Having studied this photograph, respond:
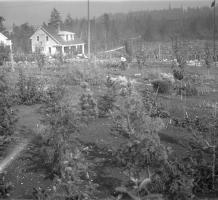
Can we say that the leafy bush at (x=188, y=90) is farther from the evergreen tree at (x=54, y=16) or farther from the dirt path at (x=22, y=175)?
the evergreen tree at (x=54, y=16)

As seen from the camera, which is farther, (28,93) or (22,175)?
(28,93)

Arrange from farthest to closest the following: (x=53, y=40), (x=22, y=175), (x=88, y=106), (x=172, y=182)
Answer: (x=53, y=40) < (x=88, y=106) < (x=22, y=175) < (x=172, y=182)

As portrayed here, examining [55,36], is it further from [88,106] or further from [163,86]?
[88,106]

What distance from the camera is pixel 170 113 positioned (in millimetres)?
13180

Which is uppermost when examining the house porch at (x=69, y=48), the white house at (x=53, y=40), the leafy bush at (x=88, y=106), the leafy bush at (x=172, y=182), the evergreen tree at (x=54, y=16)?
the evergreen tree at (x=54, y=16)

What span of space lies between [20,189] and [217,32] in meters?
61.4

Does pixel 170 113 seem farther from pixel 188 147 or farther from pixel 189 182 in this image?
pixel 189 182

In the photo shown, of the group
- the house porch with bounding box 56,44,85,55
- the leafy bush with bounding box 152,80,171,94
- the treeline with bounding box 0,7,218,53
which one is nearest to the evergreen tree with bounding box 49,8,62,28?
the treeline with bounding box 0,7,218,53

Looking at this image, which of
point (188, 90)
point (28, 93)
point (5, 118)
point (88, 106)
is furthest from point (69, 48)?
point (5, 118)

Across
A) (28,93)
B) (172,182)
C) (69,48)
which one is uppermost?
(69,48)

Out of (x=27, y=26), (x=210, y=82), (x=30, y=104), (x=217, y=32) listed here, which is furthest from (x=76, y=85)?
(x=217, y=32)

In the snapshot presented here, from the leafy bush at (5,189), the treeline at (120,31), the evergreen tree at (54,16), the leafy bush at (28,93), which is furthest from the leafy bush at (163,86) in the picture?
the evergreen tree at (54,16)

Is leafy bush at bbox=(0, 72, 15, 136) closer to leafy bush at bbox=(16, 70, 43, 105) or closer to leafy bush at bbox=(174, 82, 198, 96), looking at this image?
leafy bush at bbox=(16, 70, 43, 105)

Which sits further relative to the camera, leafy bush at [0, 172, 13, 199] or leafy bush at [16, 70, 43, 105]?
leafy bush at [16, 70, 43, 105]
